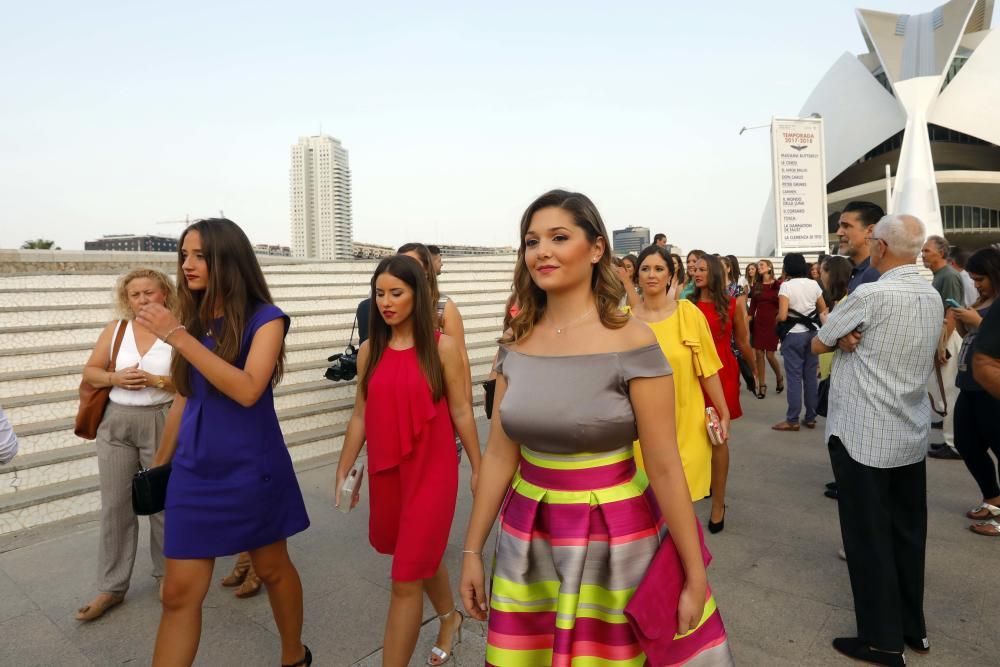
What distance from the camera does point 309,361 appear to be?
734cm

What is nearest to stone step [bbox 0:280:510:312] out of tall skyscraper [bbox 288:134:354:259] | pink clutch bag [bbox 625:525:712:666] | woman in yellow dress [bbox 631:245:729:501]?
woman in yellow dress [bbox 631:245:729:501]

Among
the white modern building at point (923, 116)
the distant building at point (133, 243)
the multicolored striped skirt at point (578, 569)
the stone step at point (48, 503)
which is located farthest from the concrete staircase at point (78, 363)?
the white modern building at point (923, 116)

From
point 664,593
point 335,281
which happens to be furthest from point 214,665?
point 335,281

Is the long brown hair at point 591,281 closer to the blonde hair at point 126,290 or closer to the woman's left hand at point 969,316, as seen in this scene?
the blonde hair at point 126,290

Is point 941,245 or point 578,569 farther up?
point 941,245

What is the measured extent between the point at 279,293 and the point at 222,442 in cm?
701

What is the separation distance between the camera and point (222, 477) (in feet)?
7.04

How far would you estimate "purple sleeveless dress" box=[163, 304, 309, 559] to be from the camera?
82.4 inches

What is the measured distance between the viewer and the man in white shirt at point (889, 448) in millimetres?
2453

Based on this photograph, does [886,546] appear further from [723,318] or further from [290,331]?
[290,331]

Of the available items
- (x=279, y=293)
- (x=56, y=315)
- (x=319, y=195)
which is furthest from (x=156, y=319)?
(x=319, y=195)

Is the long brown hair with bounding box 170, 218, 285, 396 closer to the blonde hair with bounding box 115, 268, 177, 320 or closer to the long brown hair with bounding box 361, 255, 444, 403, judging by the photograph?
the long brown hair with bounding box 361, 255, 444, 403

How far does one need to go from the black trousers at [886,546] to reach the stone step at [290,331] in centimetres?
650

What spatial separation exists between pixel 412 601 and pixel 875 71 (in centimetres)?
5107
